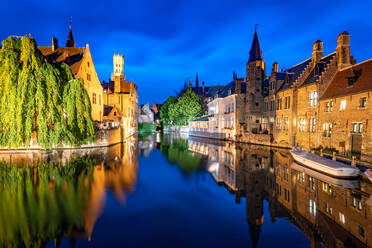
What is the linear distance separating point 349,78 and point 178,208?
2207 centimetres

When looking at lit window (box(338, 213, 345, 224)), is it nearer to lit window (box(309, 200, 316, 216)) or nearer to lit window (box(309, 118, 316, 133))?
lit window (box(309, 200, 316, 216))

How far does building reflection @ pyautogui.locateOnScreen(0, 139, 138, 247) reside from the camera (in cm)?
745

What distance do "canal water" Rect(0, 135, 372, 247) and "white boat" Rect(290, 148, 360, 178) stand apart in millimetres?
590

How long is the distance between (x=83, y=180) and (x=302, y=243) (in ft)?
38.9

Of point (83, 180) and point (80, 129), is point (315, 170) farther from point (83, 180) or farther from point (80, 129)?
point (80, 129)

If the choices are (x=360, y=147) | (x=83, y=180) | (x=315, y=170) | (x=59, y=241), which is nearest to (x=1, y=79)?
(x=83, y=180)

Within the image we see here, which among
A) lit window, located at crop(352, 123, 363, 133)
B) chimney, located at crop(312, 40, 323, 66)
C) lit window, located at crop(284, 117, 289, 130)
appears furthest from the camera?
lit window, located at crop(284, 117, 289, 130)

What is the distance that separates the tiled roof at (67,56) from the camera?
1313 inches

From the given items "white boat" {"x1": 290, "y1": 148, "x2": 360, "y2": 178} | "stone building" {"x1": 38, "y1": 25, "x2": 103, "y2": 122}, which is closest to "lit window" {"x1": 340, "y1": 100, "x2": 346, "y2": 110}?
"white boat" {"x1": 290, "y1": 148, "x2": 360, "y2": 178}

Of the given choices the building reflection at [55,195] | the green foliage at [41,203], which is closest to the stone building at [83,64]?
the building reflection at [55,195]

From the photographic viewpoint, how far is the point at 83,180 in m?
13.4

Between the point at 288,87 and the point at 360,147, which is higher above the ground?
the point at 288,87

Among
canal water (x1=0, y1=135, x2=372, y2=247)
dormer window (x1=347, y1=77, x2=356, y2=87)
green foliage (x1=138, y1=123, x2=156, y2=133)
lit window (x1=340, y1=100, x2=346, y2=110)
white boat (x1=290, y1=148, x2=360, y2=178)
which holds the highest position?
dormer window (x1=347, y1=77, x2=356, y2=87)

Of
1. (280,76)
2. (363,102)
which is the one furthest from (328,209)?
(280,76)
